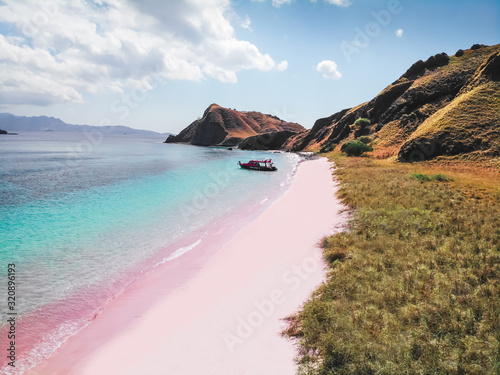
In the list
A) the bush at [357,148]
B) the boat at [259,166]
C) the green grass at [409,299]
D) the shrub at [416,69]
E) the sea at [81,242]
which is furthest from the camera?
the shrub at [416,69]

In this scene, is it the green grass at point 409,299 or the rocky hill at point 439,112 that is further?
the rocky hill at point 439,112

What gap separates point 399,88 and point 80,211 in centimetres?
9095

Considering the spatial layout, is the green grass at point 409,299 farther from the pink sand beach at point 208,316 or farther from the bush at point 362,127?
the bush at point 362,127

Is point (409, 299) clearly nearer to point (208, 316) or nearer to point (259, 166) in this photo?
point (208, 316)

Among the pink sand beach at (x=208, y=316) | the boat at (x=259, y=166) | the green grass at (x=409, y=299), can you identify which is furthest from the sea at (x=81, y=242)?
the boat at (x=259, y=166)

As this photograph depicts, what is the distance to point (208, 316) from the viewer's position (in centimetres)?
883

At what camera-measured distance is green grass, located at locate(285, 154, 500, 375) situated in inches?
224

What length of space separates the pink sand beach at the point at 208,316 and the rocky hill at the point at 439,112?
32139mm

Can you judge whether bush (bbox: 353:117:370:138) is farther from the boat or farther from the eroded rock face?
the eroded rock face

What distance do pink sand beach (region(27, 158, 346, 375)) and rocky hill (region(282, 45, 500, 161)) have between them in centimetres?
3214

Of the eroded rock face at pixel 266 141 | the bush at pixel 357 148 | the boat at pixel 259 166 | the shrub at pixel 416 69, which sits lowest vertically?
the boat at pixel 259 166

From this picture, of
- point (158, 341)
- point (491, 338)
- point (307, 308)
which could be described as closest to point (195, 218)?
point (158, 341)

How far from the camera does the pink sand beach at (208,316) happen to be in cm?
702

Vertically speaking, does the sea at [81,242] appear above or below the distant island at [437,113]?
below
